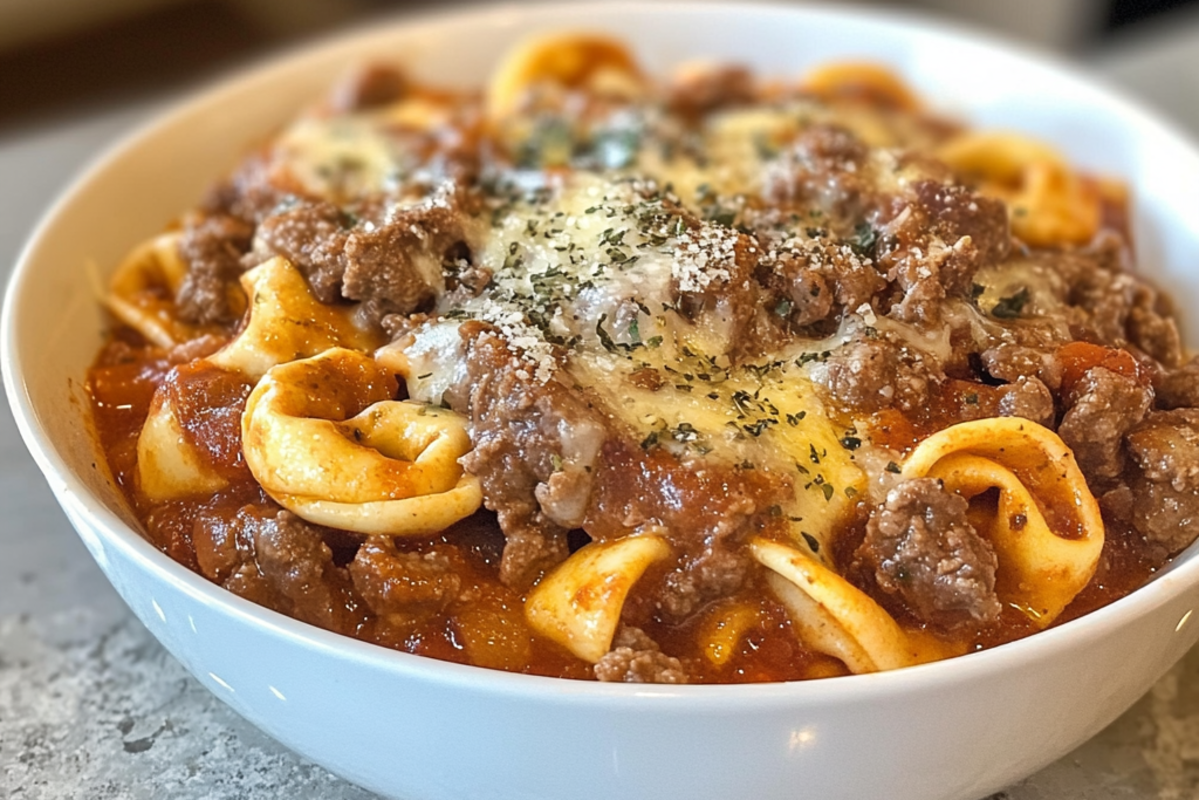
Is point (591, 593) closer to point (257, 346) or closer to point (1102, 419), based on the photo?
point (257, 346)

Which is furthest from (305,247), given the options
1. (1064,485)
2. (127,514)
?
(1064,485)

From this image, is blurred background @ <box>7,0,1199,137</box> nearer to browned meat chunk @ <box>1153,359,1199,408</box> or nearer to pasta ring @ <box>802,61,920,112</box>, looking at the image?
pasta ring @ <box>802,61,920,112</box>

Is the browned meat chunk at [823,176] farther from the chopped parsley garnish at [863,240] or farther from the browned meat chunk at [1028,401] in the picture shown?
the browned meat chunk at [1028,401]

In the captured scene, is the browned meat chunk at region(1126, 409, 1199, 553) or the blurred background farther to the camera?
the blurred background

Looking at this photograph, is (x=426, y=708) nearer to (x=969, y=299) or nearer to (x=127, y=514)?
(x=127, y=514)

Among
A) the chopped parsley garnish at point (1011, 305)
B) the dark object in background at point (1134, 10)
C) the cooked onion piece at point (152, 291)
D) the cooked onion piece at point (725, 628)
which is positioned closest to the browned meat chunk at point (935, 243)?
the chopped parsley garnish at point (1011, 305)

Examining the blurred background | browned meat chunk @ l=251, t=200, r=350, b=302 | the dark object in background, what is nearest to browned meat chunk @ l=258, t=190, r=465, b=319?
browned meat chunk @ l=251, t=200, r=350, b=302
